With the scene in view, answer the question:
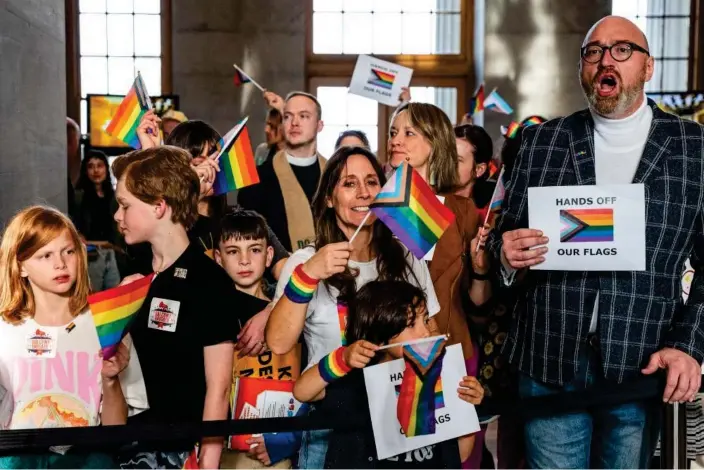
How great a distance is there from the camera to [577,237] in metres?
2.34

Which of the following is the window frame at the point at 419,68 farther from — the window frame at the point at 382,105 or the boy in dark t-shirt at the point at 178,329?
the boy in dark t-shirt at the point at 178,329

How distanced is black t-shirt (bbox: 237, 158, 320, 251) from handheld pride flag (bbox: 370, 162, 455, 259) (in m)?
1.82

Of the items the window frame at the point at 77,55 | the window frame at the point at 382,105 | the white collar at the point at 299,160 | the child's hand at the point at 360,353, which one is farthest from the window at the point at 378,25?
the child's hand at the point at 360,353

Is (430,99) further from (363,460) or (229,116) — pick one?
(363,460)

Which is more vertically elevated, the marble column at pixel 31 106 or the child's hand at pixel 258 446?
the marble column at pixel 31 106

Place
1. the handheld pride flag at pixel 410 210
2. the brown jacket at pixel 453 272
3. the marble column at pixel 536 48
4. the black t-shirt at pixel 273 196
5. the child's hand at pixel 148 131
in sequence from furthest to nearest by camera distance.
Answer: the marble column at pixel 536 48
the black t-shirt at pixel 273 196
the child's hand at pixel 148 131
the brown jacket at pixel 453 272
the handheld pride flag at pixel 410 210

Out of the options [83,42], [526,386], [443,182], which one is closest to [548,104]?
[83,42]

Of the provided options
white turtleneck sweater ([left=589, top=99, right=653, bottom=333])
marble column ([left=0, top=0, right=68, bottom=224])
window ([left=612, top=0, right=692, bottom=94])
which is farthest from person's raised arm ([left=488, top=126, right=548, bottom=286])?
window ([left=612, top=0, right=692, bottom=94])

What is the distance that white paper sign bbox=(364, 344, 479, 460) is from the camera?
7.48 feet

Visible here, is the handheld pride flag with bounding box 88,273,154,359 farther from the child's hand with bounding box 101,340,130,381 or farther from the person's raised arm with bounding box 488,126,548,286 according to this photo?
the person's raised arm with bounding box 488,126,548,286

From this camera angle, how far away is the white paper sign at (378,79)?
19.3 feet

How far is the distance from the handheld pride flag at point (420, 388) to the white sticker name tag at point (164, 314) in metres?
0.63

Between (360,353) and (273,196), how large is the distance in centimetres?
213

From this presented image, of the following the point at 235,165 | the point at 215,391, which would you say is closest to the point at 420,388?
the point at 215,391
